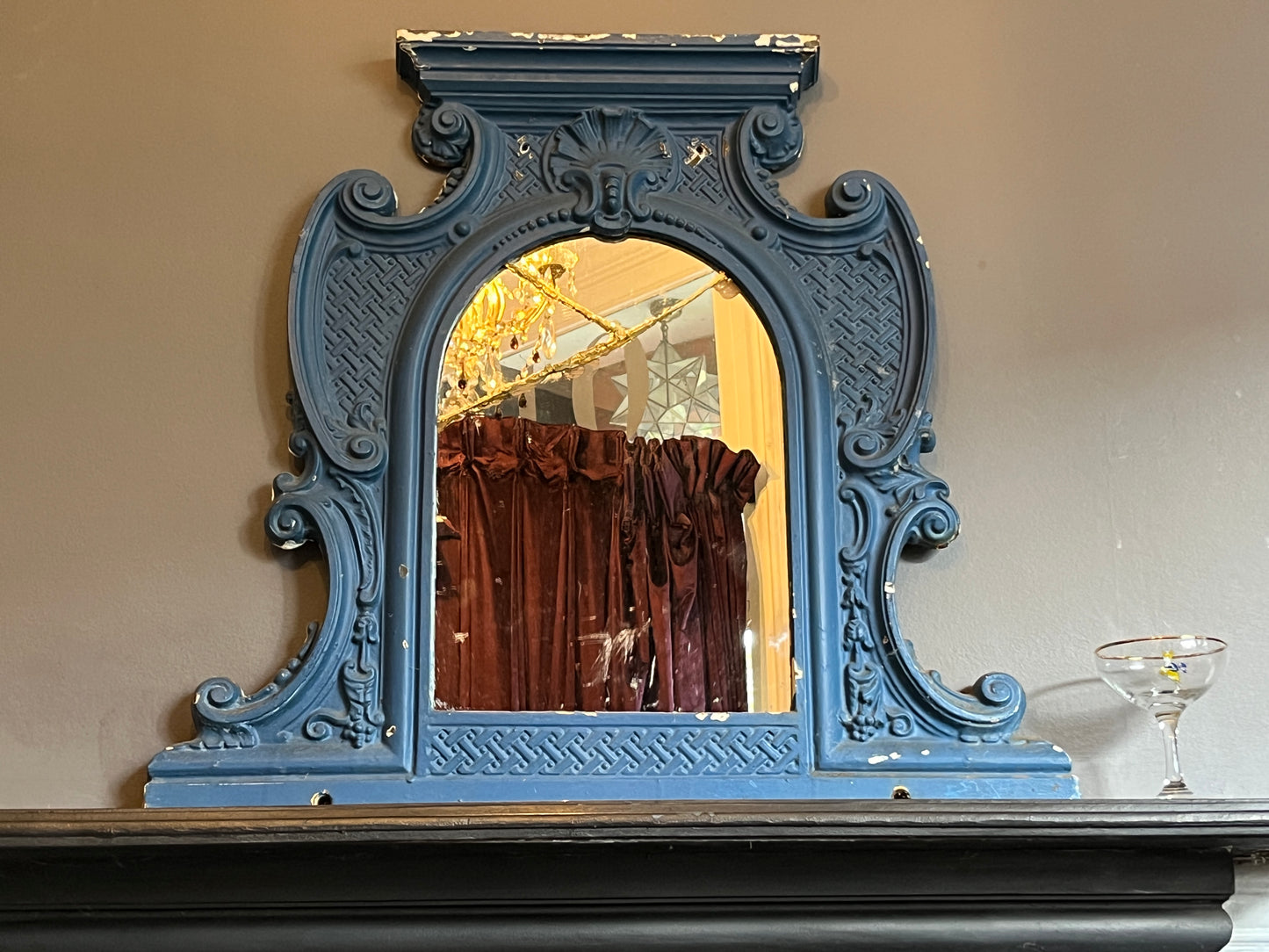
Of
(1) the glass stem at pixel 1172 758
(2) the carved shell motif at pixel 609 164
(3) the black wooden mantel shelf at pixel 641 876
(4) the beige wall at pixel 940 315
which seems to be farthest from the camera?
(2) the carved shell motif at pixel 609 164

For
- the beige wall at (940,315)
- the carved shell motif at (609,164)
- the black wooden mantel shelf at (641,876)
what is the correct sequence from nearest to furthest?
the black wooden mantel shelf at (641,876)
the beige wall at (940,315)
the carved shell motif at (609,164)

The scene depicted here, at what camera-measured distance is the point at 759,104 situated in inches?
70.9

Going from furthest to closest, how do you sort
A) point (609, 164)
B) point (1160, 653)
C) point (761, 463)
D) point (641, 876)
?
point (609, 164) → point (761, 463) → point (1160, 653) → point (641, 876)

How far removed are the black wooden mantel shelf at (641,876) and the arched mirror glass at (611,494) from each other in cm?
21

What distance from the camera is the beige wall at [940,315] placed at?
5.28ft

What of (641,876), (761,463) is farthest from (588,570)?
(641,876)

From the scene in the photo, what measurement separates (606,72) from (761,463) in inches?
22.3

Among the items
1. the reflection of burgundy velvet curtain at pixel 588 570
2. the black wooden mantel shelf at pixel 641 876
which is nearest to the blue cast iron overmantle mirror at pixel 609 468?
the reflection of burgundy velvet curtain at pixel 588 570

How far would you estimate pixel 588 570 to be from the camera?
1.61 m

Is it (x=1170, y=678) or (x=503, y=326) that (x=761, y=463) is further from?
(x=1170, y=678)

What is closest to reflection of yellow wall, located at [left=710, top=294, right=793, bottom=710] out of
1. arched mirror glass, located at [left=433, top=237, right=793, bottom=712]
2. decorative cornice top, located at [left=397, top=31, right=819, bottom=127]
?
arched mirror glass, located at [left=433, top=237, right=793, bottom=712]

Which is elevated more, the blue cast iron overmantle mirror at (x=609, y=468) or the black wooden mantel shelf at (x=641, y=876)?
the blue cast iron overmantle mirror at (x=609, y=468)

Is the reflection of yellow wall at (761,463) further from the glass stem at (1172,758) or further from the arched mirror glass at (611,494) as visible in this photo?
the glass stem at (1172,758)

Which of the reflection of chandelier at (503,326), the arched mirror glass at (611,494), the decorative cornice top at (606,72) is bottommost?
the arched mirror glass at (611,494)
